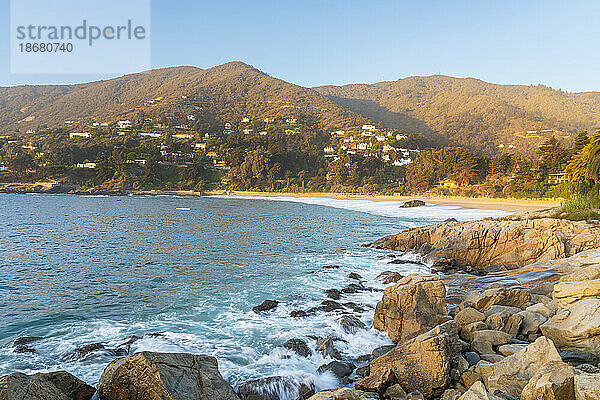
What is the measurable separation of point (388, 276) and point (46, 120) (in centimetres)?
22456

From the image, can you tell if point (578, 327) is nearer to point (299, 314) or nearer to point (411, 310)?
point (411, 310)

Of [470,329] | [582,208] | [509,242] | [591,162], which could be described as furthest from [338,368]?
Answer: [591,162]

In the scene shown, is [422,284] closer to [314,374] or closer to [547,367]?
[314,374]

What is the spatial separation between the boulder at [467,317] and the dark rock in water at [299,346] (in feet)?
12.7

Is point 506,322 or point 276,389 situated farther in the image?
point 506,322

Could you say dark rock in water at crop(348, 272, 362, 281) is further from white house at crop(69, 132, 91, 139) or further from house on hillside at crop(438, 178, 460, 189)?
white house at crop(69, 132, 91, 139)

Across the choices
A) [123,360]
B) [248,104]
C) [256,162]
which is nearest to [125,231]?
[123,360]

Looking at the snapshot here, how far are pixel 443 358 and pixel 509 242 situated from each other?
13.6 meters

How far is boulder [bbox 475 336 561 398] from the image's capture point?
5.78 m

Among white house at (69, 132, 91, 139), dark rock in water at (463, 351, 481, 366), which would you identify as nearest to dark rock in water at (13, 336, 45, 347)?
dark rock in water at (463, 351, 481, 366)

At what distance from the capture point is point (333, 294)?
13445 millimetres

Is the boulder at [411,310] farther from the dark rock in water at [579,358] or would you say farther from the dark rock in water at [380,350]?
the dark rock in water at [579,358]

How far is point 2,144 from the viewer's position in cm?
11669

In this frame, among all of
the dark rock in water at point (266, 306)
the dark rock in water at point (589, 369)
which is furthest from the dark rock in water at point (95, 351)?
the dark rock in water at point (589, 369)
